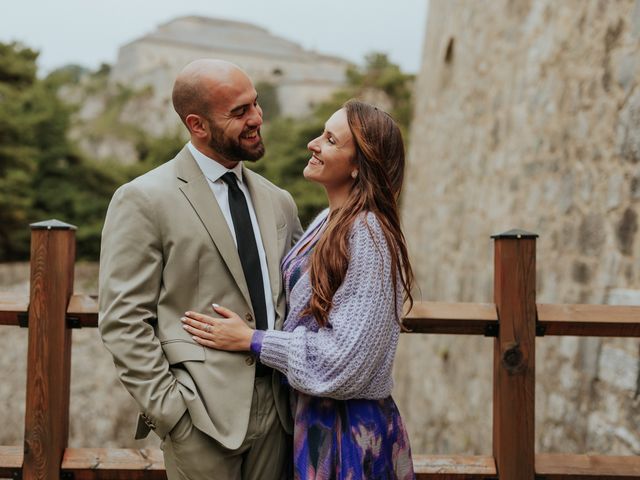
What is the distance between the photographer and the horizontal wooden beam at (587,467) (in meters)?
2.30

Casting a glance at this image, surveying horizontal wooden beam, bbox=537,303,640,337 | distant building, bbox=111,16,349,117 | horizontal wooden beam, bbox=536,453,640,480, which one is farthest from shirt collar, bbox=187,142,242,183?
distant building, bbox=111,16,349,117

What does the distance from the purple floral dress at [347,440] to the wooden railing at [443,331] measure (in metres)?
0.44

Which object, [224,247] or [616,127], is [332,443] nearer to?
[224,247]

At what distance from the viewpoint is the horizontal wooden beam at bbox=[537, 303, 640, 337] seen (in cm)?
226

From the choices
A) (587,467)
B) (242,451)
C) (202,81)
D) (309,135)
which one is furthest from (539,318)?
(309,135)

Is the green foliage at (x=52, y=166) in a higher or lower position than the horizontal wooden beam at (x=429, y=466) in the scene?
higher

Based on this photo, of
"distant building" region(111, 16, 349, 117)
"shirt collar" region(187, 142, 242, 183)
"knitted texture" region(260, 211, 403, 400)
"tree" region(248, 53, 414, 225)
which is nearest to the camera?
"knitted texture" region(260, 211, 403, 400)

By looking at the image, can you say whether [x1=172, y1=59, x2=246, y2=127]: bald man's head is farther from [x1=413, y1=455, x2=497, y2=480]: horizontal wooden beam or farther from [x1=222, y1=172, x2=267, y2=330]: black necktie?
[x1=413, y1=455, x2=497, y2=480]: horizontal wooden beam

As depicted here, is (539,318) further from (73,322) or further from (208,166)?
(73,322)

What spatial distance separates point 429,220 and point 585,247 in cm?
449

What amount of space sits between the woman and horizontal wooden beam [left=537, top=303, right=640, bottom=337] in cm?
64

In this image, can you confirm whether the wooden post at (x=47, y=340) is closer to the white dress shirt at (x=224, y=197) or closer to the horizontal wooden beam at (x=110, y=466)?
the horizontal wooden beam at (x=110, y=466)

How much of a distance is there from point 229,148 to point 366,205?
0.43 m

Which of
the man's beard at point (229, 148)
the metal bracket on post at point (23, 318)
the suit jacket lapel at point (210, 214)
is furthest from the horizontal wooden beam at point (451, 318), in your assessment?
the metal bracket on post at point (23, 318)
